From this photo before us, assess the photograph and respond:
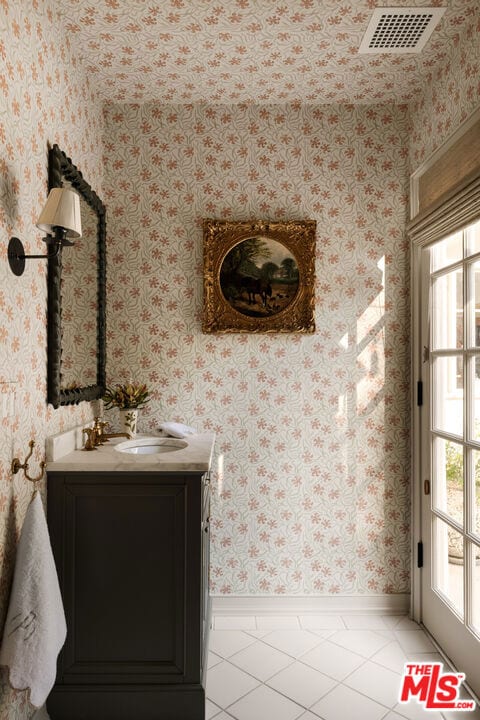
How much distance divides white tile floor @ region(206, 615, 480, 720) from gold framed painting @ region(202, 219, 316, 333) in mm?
1495

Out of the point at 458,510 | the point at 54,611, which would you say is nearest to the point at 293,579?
the point at 458,510

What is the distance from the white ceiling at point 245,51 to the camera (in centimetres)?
189

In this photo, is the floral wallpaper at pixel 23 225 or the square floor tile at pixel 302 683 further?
the square floor tile at pixel 302 683

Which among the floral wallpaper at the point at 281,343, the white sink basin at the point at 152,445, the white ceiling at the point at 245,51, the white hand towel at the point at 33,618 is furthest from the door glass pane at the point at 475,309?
the white hand towel at the point at 33,618

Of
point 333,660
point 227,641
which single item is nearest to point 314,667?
point 333,660

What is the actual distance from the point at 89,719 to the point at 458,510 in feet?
5.45

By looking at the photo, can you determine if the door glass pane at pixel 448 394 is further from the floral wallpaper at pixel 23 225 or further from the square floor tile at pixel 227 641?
the floral wallpaper at pixel 23 225

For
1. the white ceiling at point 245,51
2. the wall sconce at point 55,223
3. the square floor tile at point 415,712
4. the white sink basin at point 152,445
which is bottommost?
the square floor tile at point 415,712

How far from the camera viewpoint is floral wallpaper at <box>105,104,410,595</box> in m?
2.58

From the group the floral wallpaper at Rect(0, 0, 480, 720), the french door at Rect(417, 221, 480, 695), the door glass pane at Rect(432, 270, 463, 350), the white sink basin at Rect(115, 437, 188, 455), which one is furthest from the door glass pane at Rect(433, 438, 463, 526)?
the white sink basin at Rect(115, 437, 188, 455)

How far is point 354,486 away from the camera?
2594mm

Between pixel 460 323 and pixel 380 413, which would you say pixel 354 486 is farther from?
pixel 460 323
